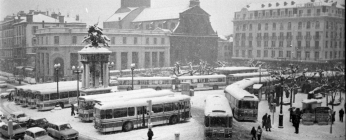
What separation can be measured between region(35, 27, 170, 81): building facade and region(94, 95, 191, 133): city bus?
27.9 m

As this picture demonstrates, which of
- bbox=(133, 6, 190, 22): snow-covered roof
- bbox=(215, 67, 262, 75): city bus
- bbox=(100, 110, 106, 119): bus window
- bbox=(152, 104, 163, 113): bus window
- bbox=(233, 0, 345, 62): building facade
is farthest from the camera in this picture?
bbox=(133, 6, 190, 22): snow-covered roof

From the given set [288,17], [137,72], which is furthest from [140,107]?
Answer: [137,72]

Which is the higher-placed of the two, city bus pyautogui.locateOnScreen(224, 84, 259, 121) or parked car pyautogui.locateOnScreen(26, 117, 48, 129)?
city bus pyautogui.locateOnScreen(224, 84, 259, 121)

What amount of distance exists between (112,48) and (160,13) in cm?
Result: 1909

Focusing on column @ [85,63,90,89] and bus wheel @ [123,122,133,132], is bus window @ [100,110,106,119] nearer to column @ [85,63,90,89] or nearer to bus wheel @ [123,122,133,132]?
bus wheel @ [123,122,133,132]

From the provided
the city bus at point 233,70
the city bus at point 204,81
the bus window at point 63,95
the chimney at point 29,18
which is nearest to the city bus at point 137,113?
the bus window at point 63,95

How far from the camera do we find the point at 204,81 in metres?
41.7

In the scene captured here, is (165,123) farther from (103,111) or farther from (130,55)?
(130,55)

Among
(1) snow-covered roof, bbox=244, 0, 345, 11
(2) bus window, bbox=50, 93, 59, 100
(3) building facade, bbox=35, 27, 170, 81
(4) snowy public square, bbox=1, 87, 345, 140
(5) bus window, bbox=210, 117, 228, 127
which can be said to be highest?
(1) snow-covered roof, bbox=244, 0, 345, 11

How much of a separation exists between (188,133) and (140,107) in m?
3.52

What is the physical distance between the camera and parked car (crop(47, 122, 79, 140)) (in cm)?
1928

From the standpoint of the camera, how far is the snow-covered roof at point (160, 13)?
66.5 metres

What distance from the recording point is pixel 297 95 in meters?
35.6

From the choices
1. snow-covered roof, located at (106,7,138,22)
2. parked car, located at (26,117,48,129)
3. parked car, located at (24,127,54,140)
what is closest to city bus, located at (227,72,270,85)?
parked car, located at (26,117,48,129)
